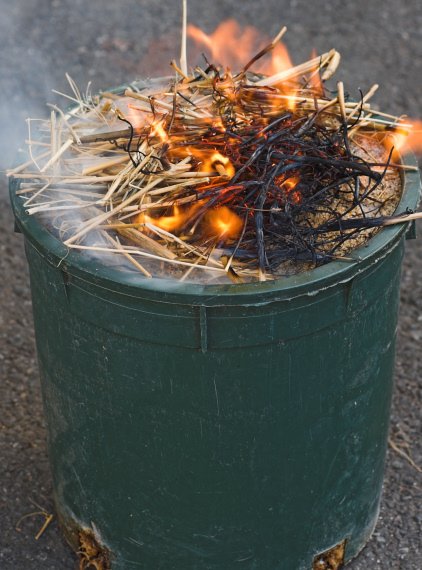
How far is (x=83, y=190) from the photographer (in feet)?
11.0

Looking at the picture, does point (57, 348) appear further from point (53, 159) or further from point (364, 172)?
point (364, 172)

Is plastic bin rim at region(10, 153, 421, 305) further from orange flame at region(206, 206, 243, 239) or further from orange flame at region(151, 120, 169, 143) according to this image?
orange flame at region(151, 120, 169, 143)

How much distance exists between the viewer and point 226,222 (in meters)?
3.17

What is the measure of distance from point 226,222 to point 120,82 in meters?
4.42

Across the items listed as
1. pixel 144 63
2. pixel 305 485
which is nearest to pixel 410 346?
pixel 305 485

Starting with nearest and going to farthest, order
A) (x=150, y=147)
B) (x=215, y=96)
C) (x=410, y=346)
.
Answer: (x=150, y=147) → (x=215, y=96) → (x=410, y=346)

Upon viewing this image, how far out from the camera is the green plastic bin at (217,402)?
116 inches

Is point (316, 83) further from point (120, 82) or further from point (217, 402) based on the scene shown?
point (120, 82)

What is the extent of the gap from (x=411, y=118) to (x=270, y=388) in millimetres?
4235

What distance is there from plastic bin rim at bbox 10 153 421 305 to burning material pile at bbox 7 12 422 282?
0.06 m

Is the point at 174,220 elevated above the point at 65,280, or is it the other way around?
the point at 174,220

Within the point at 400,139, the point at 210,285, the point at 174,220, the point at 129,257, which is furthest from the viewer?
the point at 400,139

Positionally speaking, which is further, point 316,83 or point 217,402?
point 316,83

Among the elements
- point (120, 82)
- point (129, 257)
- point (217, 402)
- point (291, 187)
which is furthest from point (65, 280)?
point (120, 82)
